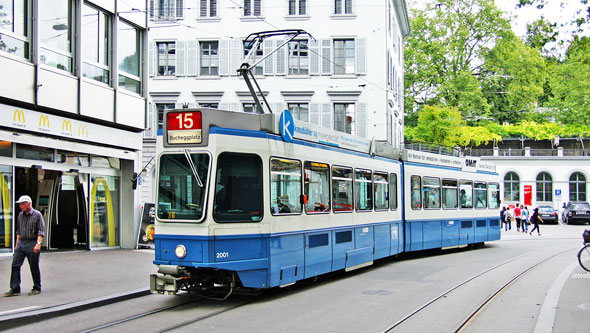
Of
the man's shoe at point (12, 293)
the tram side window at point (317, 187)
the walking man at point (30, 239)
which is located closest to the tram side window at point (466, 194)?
the tram side window at point (317, 187)

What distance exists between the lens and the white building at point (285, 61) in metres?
33.5

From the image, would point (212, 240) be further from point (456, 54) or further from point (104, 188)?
point (456, 54)

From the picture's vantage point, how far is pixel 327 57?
33.6 m

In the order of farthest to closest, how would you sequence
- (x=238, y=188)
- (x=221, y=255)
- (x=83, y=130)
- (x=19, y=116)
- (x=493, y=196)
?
(x=493, y=196) < (x=83, y=130) < (x=19, y=116) < (x=238, y=188) < (x=221, y=255)

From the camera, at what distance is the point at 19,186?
15758 mm

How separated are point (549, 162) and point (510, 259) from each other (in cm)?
4136

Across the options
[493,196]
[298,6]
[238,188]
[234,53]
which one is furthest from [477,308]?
[298,6]

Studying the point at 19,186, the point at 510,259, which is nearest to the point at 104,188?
the point at 19,186

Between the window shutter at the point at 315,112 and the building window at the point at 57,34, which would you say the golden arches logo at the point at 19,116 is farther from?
the window shutter at the point at 315,112

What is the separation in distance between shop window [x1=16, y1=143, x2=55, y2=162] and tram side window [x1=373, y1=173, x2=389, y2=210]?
8212 mm

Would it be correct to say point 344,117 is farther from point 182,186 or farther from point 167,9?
point 182,186

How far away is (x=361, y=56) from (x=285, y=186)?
23859 millimetres

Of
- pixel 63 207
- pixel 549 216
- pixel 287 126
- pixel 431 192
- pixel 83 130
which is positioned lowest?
pixel 549 216

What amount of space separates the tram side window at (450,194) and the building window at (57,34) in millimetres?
11372
